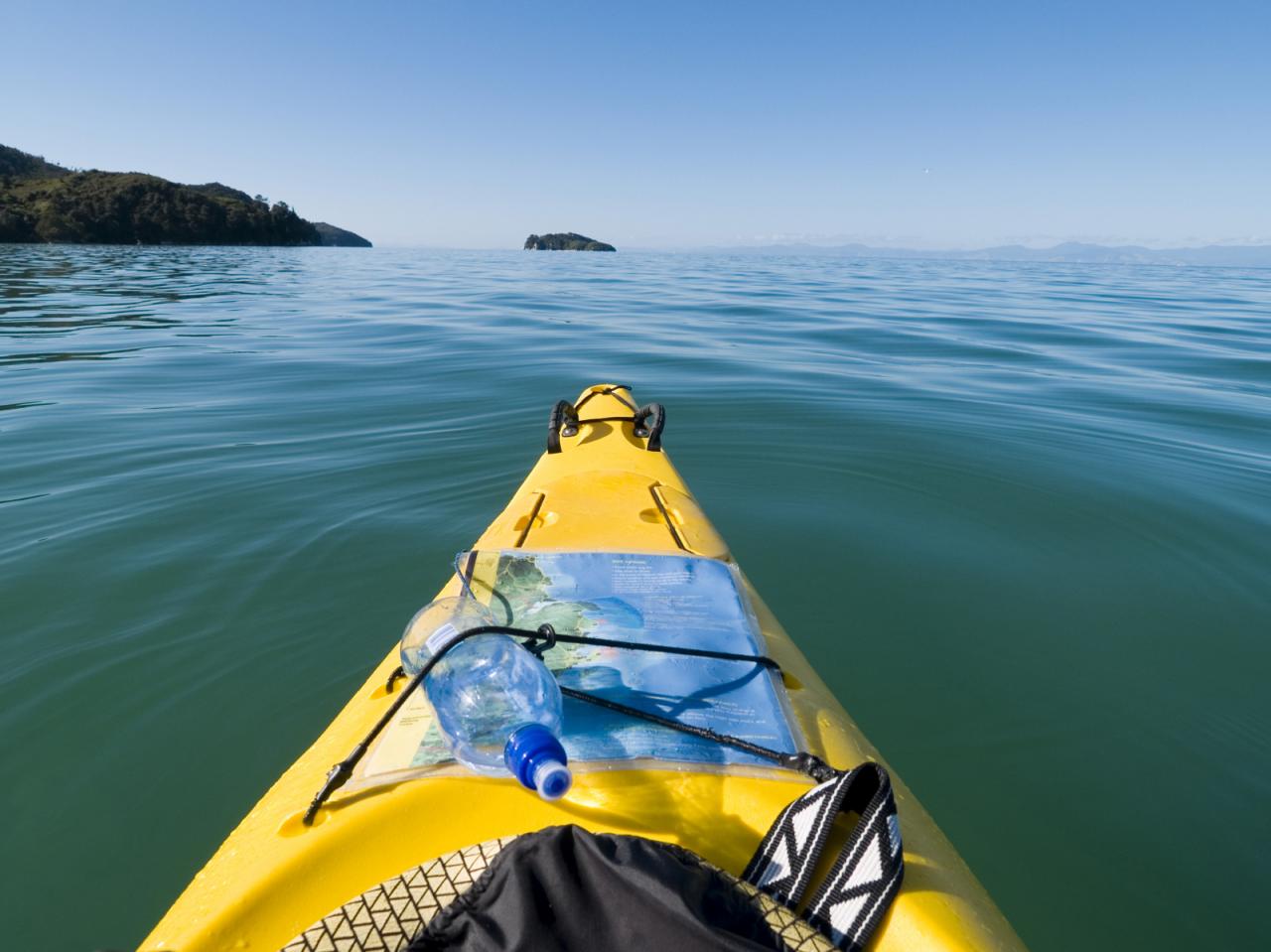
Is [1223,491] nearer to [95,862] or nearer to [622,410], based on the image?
[622,410]

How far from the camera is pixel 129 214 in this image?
53.4 m

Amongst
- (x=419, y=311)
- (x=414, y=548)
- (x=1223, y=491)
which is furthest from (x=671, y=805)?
(x=419, y=311)

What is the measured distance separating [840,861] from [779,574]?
2.54 metres

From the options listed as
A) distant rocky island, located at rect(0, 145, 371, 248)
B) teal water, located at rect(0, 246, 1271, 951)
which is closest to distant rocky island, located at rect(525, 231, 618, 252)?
distant rocky island, located at rect(0, 145, 371, 248)

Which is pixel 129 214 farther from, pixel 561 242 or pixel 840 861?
pixel 840 861

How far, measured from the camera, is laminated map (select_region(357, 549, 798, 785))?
5.25 feet

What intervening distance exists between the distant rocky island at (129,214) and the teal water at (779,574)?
5243cm

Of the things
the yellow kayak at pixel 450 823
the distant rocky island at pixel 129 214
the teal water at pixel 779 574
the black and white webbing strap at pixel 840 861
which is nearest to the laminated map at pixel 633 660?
the yellow kayak at pixel 450 823

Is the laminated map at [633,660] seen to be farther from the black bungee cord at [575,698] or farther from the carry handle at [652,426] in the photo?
the carry handle at [652,426]

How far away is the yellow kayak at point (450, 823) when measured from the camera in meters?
1.26

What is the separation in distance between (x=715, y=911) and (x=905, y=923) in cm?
38

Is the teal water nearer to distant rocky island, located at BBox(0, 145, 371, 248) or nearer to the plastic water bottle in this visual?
the plastic water bottle

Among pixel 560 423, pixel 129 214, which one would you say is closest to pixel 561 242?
pixel 129 214

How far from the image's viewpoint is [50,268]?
23.3 metres
